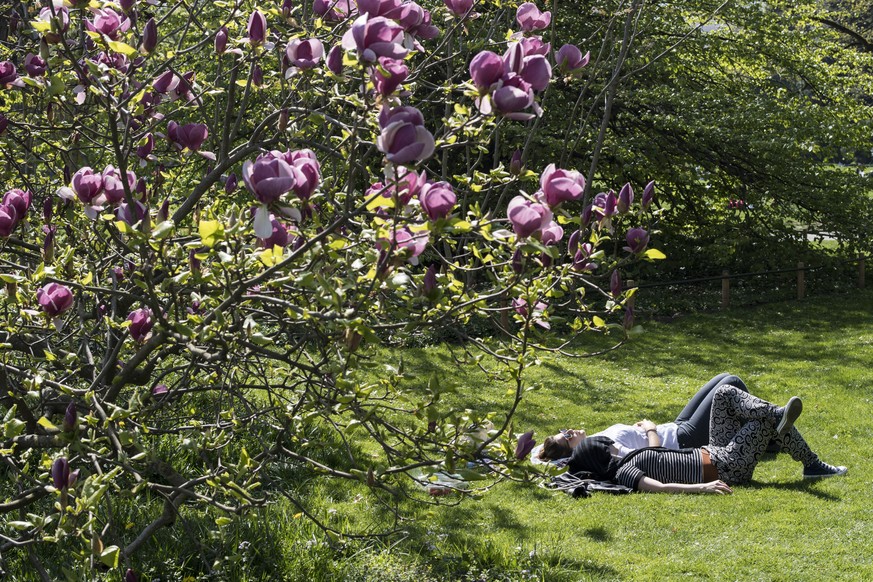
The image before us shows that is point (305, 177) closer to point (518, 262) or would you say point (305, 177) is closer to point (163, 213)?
point (163, 213)

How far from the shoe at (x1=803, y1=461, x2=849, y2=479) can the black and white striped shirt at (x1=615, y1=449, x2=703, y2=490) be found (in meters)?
0.66

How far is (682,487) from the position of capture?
5.83 meters

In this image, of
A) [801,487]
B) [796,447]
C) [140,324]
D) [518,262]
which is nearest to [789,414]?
[796,447]

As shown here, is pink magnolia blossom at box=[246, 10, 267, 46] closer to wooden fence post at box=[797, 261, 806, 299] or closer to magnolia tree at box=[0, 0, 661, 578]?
magnolia tree at box=[0, 0, 661, 578]

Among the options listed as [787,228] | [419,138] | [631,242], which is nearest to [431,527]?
[631,242]

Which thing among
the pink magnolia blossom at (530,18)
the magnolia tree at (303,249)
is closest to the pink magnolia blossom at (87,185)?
the magnolia tree at (303,249)

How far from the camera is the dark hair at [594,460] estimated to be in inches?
241

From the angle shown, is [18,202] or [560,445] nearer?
[18,202]

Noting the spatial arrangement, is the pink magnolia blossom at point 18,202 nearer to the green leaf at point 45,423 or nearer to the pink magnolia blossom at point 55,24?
the pink magnolia blossom at point 55,24

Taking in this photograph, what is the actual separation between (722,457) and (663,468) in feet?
1.17

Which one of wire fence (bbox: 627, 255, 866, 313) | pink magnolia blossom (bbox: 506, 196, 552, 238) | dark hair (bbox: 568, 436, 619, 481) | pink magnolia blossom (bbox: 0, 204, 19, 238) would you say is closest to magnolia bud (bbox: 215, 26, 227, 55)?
pink magnolia blossom (bbox: 0, 204, 19, 238)

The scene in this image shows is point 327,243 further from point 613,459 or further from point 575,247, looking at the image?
point 613,459

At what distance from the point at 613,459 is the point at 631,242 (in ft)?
12.2

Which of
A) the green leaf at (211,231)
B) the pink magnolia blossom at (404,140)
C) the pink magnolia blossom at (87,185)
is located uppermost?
the pink magnolia blossom at (404,140)
